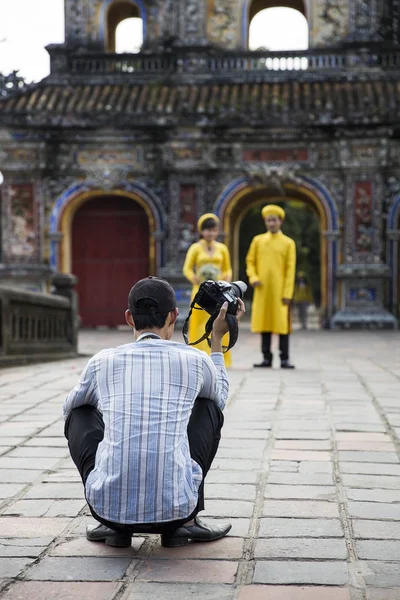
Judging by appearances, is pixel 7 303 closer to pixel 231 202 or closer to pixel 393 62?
pixel 231 202

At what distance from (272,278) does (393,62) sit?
1168cm

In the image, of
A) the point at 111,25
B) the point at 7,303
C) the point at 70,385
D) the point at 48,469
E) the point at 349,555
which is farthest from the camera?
the point at 111,25

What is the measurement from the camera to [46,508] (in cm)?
384

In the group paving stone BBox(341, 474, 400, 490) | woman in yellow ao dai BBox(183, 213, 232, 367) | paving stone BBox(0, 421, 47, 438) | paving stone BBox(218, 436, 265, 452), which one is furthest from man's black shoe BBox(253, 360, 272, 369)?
paving stone BBox(341, 474, 400, 490)

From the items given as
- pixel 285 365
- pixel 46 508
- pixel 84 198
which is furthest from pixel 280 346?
pixel 84 198

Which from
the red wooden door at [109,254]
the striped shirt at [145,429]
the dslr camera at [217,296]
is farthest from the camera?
the red wooden door at [109,254]

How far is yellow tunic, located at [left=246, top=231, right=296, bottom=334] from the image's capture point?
32.7 ft

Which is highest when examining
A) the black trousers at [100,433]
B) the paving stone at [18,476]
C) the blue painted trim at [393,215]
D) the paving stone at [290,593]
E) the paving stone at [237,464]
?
the blue painted trim at [393,215]

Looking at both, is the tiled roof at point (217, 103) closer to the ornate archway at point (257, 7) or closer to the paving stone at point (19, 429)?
the ornate archway at point (257, 7)

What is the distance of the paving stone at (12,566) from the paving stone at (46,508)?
60cm

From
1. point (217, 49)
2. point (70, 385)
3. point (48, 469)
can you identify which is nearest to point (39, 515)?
point (48, 469)

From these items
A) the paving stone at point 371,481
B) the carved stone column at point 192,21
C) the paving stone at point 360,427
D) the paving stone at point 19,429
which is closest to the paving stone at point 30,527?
the paving stone at point 371,481

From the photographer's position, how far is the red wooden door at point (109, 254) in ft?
66.0

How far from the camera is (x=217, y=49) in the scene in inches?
803
